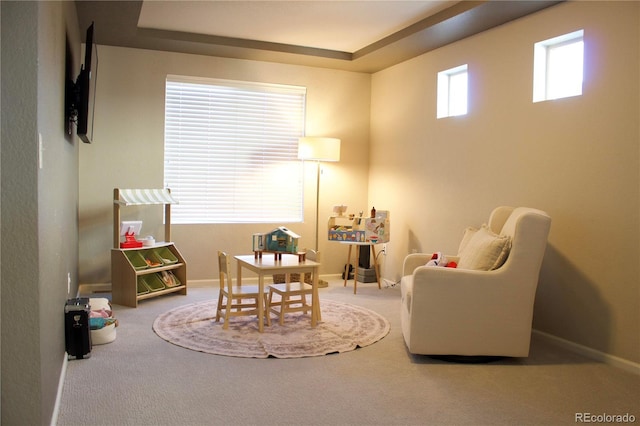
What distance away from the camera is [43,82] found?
2.35m

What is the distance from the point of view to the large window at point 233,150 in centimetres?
612

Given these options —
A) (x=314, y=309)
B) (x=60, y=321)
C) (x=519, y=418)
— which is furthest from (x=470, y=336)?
(x=60, y=321)

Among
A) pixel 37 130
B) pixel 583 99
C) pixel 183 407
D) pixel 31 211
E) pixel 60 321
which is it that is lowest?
pixel 183 407

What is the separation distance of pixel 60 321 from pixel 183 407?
95 centimetres

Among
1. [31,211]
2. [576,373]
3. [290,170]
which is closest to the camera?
[31,211]

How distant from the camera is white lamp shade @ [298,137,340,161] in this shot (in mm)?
6176

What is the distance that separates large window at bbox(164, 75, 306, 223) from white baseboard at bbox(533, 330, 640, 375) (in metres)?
3.38

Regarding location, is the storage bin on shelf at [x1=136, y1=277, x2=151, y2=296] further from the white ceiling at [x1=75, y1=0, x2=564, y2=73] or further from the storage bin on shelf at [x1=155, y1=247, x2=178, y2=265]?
the white ceiling at [x1=75, y1=0, x2=564, y2=73]

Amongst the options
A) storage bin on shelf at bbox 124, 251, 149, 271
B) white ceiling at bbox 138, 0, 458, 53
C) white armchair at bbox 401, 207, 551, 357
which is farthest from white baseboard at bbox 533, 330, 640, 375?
storage bin on shelf at bbox 124, 251, 149, 271

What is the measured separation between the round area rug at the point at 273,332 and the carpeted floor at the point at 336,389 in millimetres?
123

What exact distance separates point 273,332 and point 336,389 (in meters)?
1.18

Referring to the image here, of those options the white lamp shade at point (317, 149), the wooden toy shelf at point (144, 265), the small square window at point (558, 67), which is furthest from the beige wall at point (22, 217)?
the white lamp shade at point (317, 149)

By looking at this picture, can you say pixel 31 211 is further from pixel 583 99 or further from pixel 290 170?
pixel 290 170

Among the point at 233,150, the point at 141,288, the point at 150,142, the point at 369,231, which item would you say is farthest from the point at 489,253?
the point at 150,142
